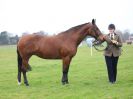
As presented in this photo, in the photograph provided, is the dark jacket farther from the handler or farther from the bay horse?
the bay horse

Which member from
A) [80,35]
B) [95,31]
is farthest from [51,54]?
[95,31]

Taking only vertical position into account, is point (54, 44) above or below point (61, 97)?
above

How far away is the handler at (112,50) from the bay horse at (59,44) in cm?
37

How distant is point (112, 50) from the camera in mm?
11859

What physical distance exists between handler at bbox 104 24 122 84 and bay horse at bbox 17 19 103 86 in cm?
37

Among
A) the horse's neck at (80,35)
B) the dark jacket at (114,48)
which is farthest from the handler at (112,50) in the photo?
the horse's neck at (80,35)

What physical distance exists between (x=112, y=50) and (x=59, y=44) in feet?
6.52

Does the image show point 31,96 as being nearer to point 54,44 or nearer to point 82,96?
point 82,96

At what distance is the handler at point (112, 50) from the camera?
11727mm

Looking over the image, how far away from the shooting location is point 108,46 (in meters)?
11.9

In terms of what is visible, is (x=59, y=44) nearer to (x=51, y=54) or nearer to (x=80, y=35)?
(x=51, y=54)

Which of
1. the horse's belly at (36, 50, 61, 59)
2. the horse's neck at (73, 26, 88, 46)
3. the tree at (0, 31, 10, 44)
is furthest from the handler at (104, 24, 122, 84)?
the tree at (0, 31, 10, 44)

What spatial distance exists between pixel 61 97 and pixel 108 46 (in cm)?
353

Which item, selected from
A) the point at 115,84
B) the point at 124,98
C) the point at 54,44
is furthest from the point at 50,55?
the point at 124,98
